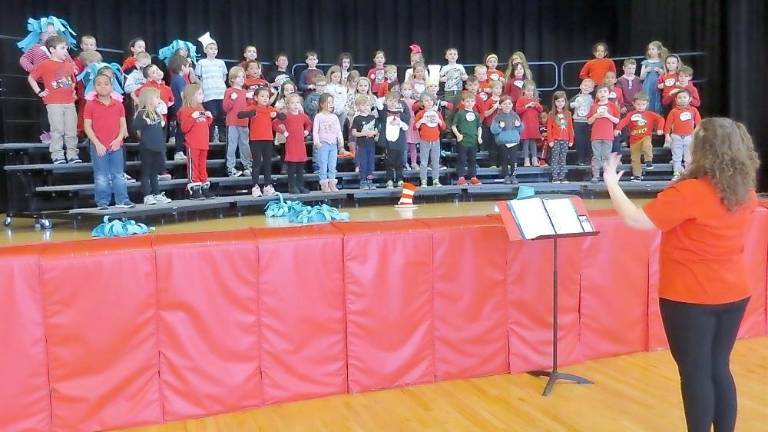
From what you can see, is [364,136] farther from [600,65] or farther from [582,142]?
[600,65]

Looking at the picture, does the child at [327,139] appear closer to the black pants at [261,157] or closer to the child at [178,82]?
the black pants at [261,157]

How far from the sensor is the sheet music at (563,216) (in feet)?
12.6

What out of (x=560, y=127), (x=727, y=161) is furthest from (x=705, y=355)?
(x=560, y=127)

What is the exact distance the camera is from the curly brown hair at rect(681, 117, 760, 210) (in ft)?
8.68

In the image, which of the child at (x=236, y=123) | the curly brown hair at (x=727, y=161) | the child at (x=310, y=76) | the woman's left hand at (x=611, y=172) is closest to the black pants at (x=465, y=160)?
the child at (x=310, y=76)

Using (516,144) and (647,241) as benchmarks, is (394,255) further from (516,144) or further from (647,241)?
(516,144)

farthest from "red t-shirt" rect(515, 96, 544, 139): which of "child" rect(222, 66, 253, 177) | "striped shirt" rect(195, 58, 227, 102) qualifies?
"striped shirt" rect(195, 58, 227, 102)

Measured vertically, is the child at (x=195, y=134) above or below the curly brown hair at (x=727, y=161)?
above

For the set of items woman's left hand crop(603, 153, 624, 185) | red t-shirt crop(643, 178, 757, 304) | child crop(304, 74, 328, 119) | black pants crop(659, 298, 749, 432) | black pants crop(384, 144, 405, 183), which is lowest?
black pants crop(659, 298, 749, 432)

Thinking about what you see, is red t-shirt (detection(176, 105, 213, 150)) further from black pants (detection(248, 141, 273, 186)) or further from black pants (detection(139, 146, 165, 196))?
black pants (detection(248, 141, 273, 186))

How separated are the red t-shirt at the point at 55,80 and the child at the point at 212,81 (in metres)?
1.77

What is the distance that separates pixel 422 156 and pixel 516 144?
134 cm

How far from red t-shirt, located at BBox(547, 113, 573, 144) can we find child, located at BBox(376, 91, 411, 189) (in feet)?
6.44

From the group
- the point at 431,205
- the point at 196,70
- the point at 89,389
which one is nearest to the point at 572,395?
the point at 89,389
